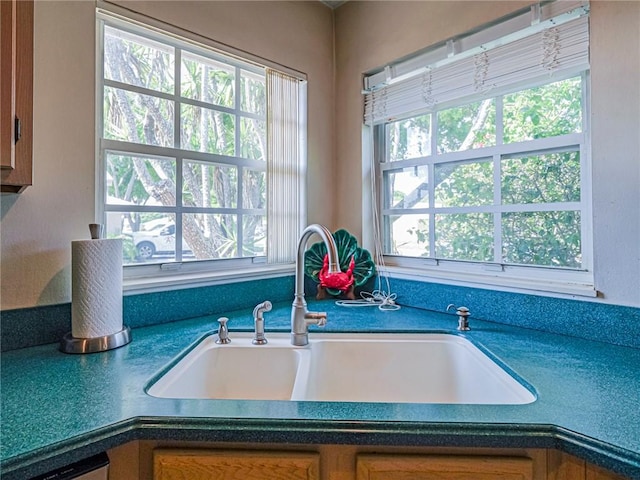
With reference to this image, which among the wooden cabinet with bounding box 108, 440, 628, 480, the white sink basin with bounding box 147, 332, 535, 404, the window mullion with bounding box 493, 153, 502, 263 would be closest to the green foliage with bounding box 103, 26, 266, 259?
the white sink basin with bounding box 147, 332, 535, 404

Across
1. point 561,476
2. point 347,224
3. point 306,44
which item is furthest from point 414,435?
point 306,44

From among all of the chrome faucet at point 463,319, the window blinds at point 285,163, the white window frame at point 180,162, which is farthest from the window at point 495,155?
the white window frame at point 180,162

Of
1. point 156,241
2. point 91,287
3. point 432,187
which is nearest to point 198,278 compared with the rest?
point 156,241

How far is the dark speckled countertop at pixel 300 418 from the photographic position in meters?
0.59

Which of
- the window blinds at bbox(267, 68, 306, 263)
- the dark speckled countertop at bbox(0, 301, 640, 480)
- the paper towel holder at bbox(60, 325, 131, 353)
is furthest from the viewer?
the window blinds at bbox(267, 68, 306, 263)

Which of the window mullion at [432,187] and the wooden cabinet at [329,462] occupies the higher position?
the window mullion at [432,187]

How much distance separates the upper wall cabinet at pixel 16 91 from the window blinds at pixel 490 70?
4.61 feet

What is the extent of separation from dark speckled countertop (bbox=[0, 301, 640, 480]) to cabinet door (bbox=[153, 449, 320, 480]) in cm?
4

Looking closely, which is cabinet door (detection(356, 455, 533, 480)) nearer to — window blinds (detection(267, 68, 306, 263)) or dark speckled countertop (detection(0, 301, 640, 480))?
Result: dark speckled countertop (detection(0, 301, 640, 480))

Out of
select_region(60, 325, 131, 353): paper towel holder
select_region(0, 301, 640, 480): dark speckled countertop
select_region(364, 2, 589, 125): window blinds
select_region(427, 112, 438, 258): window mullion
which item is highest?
select_region(364, 2, 589, 125): window blinds

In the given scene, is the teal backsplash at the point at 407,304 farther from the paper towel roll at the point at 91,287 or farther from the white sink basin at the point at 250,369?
the white sink basin at the point at 250,369

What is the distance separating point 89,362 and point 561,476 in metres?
1.12

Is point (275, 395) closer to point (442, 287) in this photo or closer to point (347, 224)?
point (442, 287)

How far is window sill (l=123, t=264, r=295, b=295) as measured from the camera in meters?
1.29
